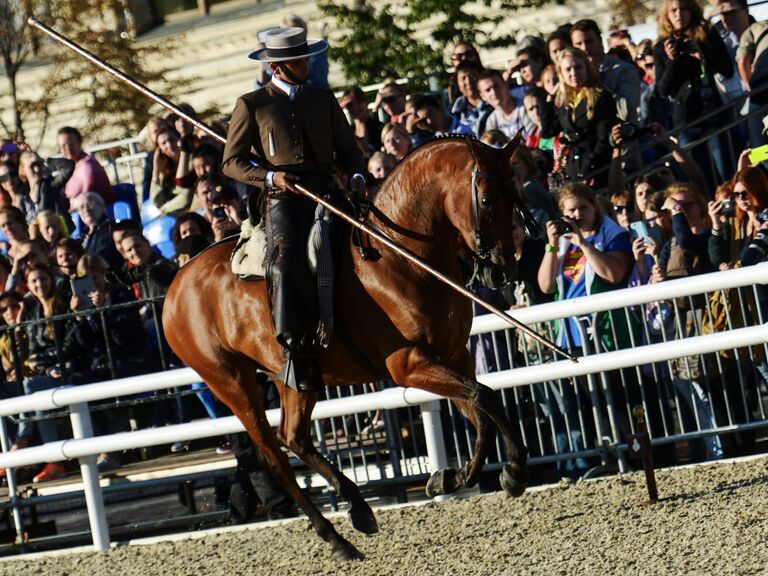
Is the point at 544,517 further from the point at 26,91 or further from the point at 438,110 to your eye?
the point at 26,91

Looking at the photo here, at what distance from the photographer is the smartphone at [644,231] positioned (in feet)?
33.2

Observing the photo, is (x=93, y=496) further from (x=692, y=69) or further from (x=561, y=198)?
(x=692, y=69)

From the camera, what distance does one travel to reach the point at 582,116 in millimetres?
→ 11641

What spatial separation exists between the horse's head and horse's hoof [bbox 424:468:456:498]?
3.77 ft

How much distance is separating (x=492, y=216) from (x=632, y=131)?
4357mm

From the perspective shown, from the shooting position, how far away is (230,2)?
2905 centimetres

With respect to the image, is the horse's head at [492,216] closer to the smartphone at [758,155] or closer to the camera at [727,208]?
the camera at [727,208]

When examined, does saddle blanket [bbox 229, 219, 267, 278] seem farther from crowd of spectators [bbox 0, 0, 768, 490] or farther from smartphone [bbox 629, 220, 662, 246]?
smartphone [bbox 629, 220, 662, 246]

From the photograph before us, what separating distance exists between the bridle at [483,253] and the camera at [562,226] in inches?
79.8

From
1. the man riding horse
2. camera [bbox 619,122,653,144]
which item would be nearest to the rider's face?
the man riding horse

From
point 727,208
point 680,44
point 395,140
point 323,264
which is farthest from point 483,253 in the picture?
point 680,44

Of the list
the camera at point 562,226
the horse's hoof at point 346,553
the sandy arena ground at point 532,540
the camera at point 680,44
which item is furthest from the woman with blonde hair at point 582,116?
the horse's hoof at point 346,553

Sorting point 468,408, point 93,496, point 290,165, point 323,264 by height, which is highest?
point 290,165

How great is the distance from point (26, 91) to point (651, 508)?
22.7 meters
